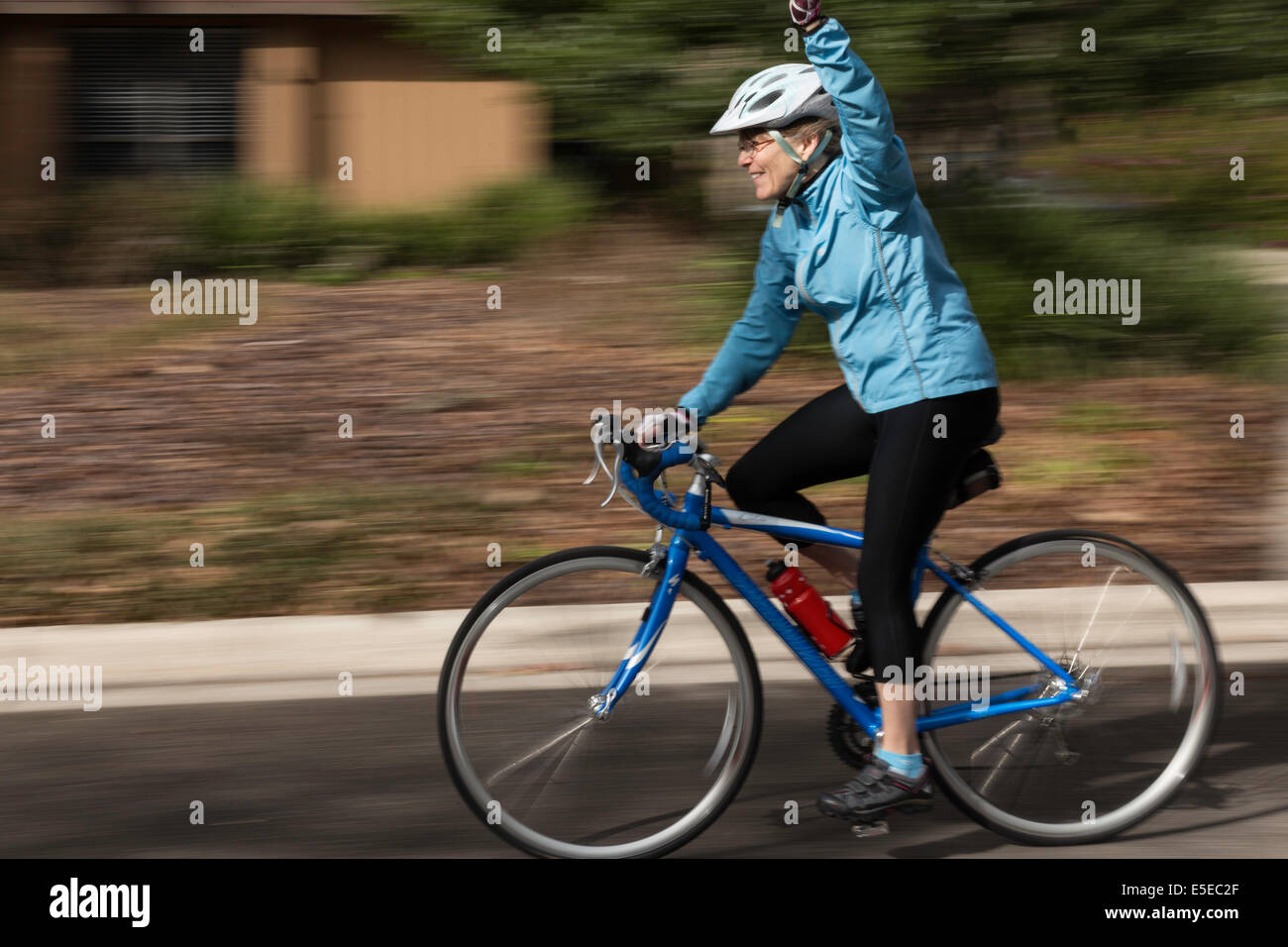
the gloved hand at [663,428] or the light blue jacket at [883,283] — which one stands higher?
the light blue jacket at [883,283]

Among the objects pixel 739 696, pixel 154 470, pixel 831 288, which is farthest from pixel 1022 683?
pixel 154 470

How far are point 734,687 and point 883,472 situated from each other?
0.68 m

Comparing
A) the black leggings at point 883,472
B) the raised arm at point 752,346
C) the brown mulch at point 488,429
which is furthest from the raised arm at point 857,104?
the brown mulch at point 488,429

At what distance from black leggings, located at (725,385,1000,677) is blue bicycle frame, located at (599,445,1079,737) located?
0.09m

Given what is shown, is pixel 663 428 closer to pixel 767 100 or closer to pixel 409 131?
pixel 767 100

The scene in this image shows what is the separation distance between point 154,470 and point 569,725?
3.84 m

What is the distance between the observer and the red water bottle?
12.4ft

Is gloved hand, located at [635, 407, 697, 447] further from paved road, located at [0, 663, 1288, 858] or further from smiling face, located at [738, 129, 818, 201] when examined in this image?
paved road, located at [0, 663, 1288, 858]

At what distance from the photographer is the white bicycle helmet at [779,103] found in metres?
3.49

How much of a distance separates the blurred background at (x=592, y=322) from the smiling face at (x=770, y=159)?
8.39 ft

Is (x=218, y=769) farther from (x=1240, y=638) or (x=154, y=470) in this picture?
(x=1240, y=638)

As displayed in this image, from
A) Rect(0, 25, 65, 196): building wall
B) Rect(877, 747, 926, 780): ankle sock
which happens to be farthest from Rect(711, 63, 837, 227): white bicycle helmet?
Rect(0, 25, 65, 196): building wall

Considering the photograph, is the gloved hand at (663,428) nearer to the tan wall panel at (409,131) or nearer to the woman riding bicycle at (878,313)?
the woman riding bicycle at (878,313)

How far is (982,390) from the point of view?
A: 11.7 feet
